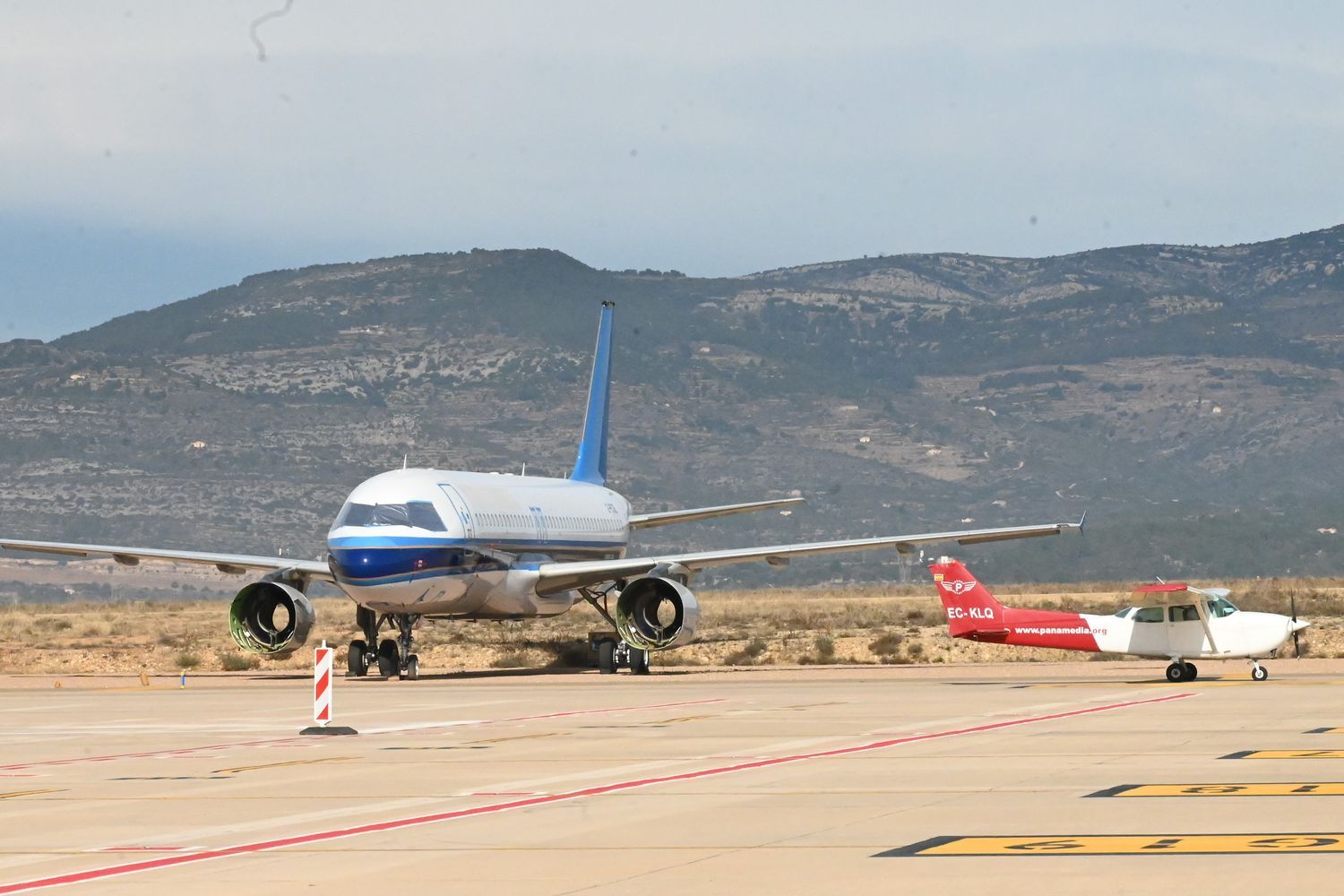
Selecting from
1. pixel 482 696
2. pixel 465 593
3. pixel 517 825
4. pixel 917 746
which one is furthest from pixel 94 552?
pixel 517 825

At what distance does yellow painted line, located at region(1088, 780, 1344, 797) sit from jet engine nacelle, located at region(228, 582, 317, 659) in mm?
26437

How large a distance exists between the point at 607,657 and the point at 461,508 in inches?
168

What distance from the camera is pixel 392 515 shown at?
3897 cm

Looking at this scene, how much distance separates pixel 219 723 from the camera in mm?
27000

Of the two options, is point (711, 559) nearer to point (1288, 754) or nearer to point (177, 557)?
→ point (177, 557)

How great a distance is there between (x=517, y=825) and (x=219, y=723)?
13090mm

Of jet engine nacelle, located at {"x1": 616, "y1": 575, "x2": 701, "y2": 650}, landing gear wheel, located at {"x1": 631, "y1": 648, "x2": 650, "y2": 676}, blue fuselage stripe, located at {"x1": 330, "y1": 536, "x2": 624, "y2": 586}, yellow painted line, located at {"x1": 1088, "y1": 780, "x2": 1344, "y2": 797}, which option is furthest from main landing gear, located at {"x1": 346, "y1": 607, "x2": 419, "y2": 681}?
yellow painted line, located at {"x1": 1088, "y1": 780, "x2": 1344, "y2": 797}

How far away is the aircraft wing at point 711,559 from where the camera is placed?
4122cm

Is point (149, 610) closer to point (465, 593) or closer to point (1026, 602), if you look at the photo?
point (1026, 602)

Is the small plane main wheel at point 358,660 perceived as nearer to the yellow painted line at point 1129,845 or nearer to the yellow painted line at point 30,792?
the yellow painted line at point 30,792

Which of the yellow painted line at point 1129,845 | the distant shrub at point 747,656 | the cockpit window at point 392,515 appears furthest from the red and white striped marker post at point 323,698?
the distant shrub at point 747,656

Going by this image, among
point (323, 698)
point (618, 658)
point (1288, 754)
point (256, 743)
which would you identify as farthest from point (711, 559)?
point (1288, 754)

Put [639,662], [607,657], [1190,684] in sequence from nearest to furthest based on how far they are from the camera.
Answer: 1. [1190,684]
2. [639,662]
3. [607,657]

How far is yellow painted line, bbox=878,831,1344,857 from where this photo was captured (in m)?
12.5
